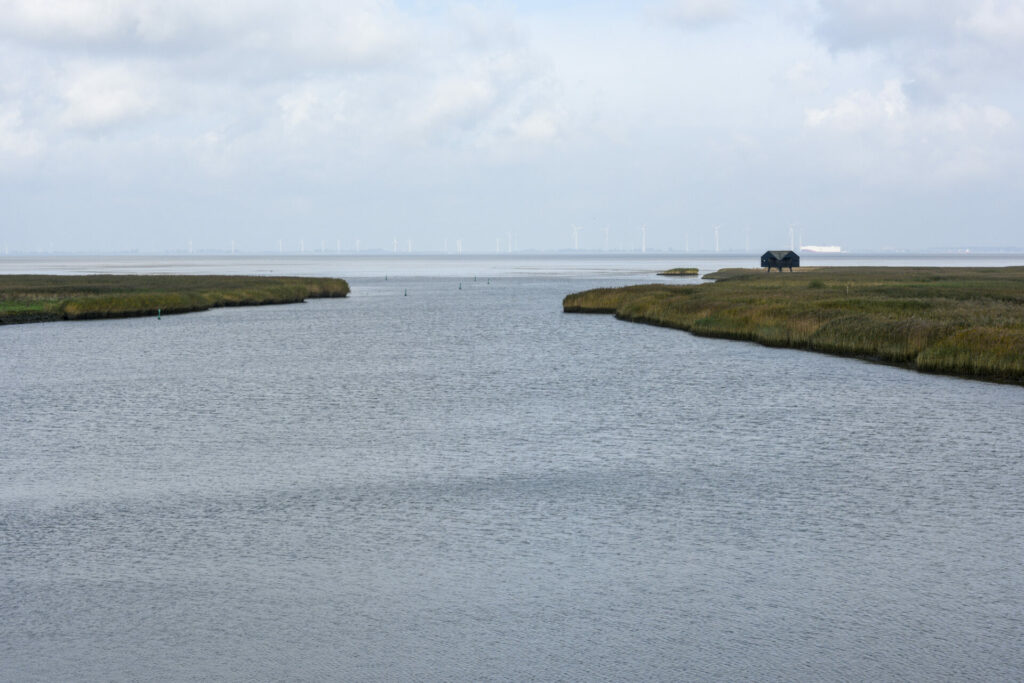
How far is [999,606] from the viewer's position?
1253cm

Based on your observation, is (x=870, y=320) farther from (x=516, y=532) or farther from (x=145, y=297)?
(x=145, y=297)

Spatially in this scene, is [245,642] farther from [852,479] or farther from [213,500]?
[852,479]

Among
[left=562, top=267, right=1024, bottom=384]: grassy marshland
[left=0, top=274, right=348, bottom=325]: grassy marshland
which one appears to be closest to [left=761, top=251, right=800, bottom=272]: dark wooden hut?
[left=0, top=274, right=348, bottom=325]: grassy marshland

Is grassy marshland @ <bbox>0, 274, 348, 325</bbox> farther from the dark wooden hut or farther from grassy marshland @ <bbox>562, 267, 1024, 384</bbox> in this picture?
the dark wooden hut

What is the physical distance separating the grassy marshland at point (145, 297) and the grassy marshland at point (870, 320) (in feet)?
112

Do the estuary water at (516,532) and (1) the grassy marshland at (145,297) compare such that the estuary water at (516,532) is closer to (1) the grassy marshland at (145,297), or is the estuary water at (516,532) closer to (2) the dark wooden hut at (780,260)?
(1) the grassy marshland at (145,297)

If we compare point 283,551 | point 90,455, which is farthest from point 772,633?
point 90,455

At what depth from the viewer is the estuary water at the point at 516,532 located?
36.5ft

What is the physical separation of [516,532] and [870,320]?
3811 cm

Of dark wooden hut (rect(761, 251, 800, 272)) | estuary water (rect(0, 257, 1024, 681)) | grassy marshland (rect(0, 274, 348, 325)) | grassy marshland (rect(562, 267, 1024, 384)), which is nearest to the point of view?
estuary water (rect(0, 257, 1024, 681))

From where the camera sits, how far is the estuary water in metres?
11.1

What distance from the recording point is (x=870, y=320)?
50.1 m

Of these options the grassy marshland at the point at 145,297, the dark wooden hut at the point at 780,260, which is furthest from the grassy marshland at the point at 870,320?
the dark wooden hut at the point at 780,260

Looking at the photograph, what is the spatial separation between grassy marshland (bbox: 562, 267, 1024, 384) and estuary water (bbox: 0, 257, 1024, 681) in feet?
13.2
